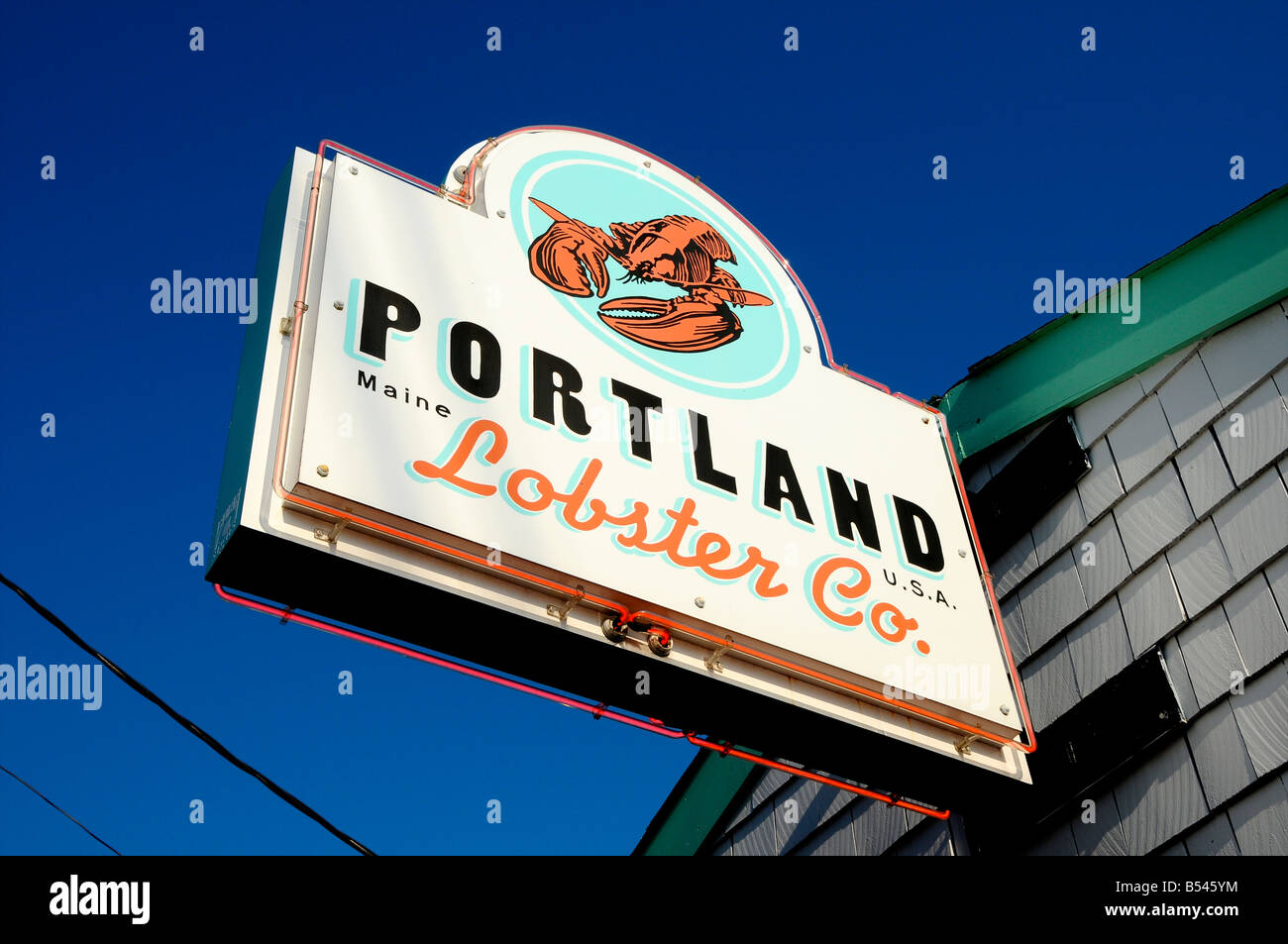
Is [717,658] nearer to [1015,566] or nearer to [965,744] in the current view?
[965,744]

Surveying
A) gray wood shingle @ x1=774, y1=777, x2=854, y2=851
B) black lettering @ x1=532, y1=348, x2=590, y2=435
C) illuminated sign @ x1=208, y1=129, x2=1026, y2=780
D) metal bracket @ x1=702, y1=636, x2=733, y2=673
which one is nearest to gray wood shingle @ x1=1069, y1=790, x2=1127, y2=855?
illuminated sign @ x1=208, y1=129, x2=1026, y2=780

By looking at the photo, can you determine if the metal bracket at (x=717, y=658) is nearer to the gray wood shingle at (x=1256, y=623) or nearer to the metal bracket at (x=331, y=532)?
the metal bracket at (x=331, y=532)

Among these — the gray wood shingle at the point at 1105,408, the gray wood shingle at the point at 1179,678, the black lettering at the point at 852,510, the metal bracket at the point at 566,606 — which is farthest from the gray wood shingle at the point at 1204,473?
the metal bracket at the point at 566,606

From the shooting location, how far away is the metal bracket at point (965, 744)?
16.2 ft

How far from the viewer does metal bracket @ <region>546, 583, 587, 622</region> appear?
4.34 meters

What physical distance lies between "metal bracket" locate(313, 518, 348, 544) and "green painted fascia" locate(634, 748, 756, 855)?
4.12 meters

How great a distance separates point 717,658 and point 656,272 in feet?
6.44

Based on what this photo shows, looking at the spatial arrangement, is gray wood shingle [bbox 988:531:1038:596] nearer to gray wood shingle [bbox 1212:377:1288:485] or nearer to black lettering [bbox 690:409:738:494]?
gray wood shingle [bbox 1212:377:1288:485]

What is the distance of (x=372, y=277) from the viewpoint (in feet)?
15.8

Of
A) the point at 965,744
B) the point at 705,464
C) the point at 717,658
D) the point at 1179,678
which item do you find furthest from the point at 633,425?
the point at 1179,678

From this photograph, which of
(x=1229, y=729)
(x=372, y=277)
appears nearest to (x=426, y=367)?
(x=372, y=277)
